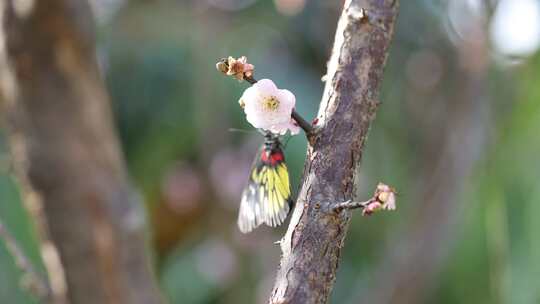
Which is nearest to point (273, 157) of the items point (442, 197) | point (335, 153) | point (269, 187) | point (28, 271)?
point (269, 187)

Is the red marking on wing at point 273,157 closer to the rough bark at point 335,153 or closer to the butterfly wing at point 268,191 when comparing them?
the butterfly wing at point 268,191

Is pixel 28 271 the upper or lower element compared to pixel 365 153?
lower

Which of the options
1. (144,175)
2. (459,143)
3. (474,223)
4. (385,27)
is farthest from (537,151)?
(385,27)

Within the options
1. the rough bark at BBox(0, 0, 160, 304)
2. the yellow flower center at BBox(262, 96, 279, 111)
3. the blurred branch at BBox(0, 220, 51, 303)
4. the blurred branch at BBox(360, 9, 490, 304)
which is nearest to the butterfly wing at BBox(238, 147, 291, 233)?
the yellow flower center at BBox(262, 96, 279, 111)

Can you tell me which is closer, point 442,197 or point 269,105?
point 269,105

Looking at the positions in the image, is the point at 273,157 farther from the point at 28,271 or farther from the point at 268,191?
the point at 28,271

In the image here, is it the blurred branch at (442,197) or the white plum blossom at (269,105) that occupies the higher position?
the blurred branch at (442,197)

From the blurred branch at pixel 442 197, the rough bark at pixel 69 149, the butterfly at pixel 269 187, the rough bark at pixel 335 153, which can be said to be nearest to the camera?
the rough bark at pixel 335 153

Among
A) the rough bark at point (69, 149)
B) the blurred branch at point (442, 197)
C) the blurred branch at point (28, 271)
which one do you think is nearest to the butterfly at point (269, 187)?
the blurred branch at point (28, 271)
